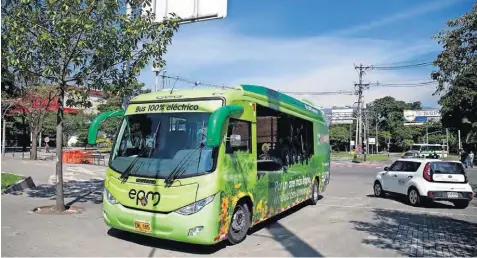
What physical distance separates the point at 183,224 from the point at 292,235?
109 inches

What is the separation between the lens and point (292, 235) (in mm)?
8242

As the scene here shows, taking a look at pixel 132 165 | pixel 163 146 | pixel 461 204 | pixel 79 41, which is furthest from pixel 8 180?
pixel 461 204

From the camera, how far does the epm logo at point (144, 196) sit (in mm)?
6564

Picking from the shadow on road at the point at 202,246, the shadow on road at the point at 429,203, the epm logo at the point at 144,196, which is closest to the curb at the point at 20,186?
the shadow on road at the point at 202,246

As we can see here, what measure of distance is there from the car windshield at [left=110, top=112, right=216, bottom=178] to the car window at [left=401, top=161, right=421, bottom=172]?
9016 mm

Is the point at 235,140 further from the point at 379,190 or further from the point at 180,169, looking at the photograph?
the point at 379,190

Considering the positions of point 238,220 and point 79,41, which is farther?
point 79,41

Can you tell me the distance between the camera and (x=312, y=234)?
328 inches

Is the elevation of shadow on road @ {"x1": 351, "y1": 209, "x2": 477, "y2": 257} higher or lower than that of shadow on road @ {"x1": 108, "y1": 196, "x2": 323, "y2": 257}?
lower

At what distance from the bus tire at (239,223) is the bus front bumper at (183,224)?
0.74 meters

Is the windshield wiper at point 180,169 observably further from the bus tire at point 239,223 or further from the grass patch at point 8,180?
the grass patch at point 8,180

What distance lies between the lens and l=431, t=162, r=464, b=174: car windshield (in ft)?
41.5

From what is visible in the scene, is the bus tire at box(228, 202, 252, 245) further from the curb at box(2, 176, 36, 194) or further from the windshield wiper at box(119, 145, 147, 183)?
the curb at box(2, 176, 36, 194)

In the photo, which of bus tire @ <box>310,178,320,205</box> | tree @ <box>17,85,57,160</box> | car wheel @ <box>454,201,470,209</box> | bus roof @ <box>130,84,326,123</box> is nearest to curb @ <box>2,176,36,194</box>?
bus roof @ <box>130,84,326,123</box>
